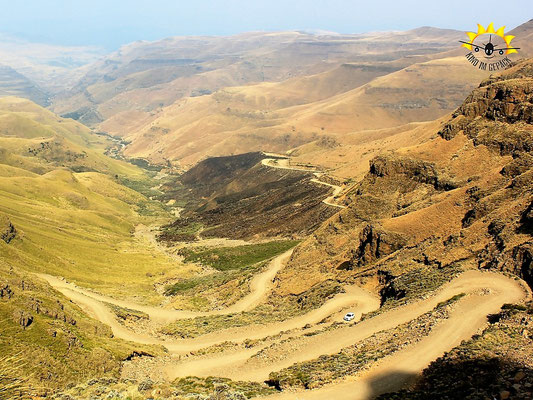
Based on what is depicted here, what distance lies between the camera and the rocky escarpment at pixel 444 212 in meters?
45.9

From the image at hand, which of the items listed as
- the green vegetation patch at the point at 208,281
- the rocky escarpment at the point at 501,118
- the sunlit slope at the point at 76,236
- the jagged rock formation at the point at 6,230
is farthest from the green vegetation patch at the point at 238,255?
the rocky escarpment at the point at 501,118

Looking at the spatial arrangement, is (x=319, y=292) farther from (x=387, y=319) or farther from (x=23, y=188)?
(x=23, y=188)

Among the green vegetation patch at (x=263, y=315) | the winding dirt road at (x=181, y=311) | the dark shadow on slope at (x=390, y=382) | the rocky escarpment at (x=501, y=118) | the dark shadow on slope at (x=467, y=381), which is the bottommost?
the winding dirt road at (x=181, y=311)

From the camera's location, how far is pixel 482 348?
29.2 meters

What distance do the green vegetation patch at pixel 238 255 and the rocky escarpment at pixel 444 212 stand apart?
23775mm

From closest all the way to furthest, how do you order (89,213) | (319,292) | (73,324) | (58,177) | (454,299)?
(454,299) < (73,324) < (319,292) < (89,213) < (58,177)

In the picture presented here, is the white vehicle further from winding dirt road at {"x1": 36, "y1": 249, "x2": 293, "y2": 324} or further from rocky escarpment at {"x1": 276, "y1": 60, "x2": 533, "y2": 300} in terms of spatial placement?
winding dirt road at {"x1": 36, "y1": 249, "x2": 293, "y2": 324}

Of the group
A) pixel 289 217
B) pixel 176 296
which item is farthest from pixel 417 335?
pixel 289 217

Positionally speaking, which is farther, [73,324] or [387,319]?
[73,324]

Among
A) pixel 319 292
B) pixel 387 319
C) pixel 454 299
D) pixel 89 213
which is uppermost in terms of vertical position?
pixel 454 299

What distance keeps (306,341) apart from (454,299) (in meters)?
13.3

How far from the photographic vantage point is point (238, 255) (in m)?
107

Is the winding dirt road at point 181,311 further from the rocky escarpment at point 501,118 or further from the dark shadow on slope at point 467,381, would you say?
the rocky escarpment at point 501,118

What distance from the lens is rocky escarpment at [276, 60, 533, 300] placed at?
151ft
